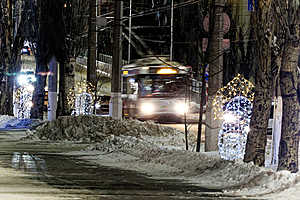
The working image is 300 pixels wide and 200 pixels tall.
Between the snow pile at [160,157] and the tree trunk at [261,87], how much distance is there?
858 millimetres

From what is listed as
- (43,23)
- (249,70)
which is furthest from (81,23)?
(249,70)

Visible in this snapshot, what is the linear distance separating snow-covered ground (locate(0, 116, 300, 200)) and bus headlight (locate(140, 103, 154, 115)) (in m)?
7.92

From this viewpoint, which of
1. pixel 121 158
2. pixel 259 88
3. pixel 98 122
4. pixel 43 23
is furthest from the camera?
pixel 43 23

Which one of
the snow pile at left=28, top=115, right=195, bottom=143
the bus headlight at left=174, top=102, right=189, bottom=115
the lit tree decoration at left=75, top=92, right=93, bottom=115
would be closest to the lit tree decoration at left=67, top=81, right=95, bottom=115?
the lit tree decoration at left=75, top=92, right=93, bottom=115

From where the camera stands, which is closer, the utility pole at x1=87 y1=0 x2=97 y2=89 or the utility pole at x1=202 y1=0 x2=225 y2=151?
the utility pole at x1=202 y1=0 x2=225 y2=151

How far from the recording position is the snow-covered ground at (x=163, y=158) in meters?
11.1

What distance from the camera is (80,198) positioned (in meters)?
10.1

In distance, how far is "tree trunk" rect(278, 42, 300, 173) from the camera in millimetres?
12891

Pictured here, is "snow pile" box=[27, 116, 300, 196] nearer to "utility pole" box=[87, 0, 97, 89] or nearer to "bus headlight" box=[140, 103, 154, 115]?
"utility pole" box=[87, 0, 97, 89]

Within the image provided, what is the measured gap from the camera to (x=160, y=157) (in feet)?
53.2

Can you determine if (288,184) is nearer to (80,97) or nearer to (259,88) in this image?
(259,88)

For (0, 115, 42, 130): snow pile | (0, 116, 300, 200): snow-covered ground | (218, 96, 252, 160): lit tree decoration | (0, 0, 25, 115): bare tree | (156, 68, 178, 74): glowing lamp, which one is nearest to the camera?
(0, 116, 300, 200): snow-covered ground

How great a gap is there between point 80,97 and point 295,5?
63.0 ft

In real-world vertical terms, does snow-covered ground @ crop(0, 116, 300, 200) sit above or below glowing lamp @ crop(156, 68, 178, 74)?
below
